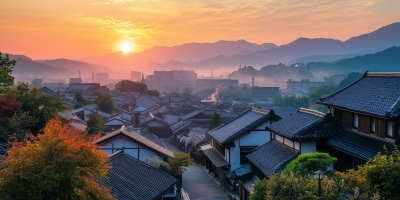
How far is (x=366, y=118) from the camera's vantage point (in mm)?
13969

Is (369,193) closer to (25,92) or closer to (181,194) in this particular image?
(181,194)

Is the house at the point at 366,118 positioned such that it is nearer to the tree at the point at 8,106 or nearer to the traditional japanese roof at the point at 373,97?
the traditional japanese roof at the point at 373,97

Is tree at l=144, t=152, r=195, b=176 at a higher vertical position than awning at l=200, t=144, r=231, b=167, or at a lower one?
higher

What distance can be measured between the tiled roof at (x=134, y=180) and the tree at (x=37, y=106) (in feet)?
50.4

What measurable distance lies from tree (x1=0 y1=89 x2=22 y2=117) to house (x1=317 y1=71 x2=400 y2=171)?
2431 cm

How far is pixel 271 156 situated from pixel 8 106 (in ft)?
70.9

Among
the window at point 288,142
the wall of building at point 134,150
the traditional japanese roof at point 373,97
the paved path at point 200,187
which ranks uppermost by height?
the traditional japanese roof at point 373,97

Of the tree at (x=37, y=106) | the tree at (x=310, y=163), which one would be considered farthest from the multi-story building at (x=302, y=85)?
the tree at (x=310, y=163)

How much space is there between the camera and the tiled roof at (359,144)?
40.7 feet

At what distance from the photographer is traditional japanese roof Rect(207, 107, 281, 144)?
23.2 metres

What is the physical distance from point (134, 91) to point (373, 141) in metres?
109

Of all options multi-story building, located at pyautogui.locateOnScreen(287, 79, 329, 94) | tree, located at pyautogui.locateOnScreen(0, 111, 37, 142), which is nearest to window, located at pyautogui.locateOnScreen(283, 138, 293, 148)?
tree, located at pyautogui.locateOnScreen(0, 111, 37, 142)

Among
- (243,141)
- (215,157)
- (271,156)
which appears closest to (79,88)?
(215,157)

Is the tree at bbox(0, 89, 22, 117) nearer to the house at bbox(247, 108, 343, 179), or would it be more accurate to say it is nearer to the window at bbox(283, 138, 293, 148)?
the house at bbox(247, 108, 343, 179)
